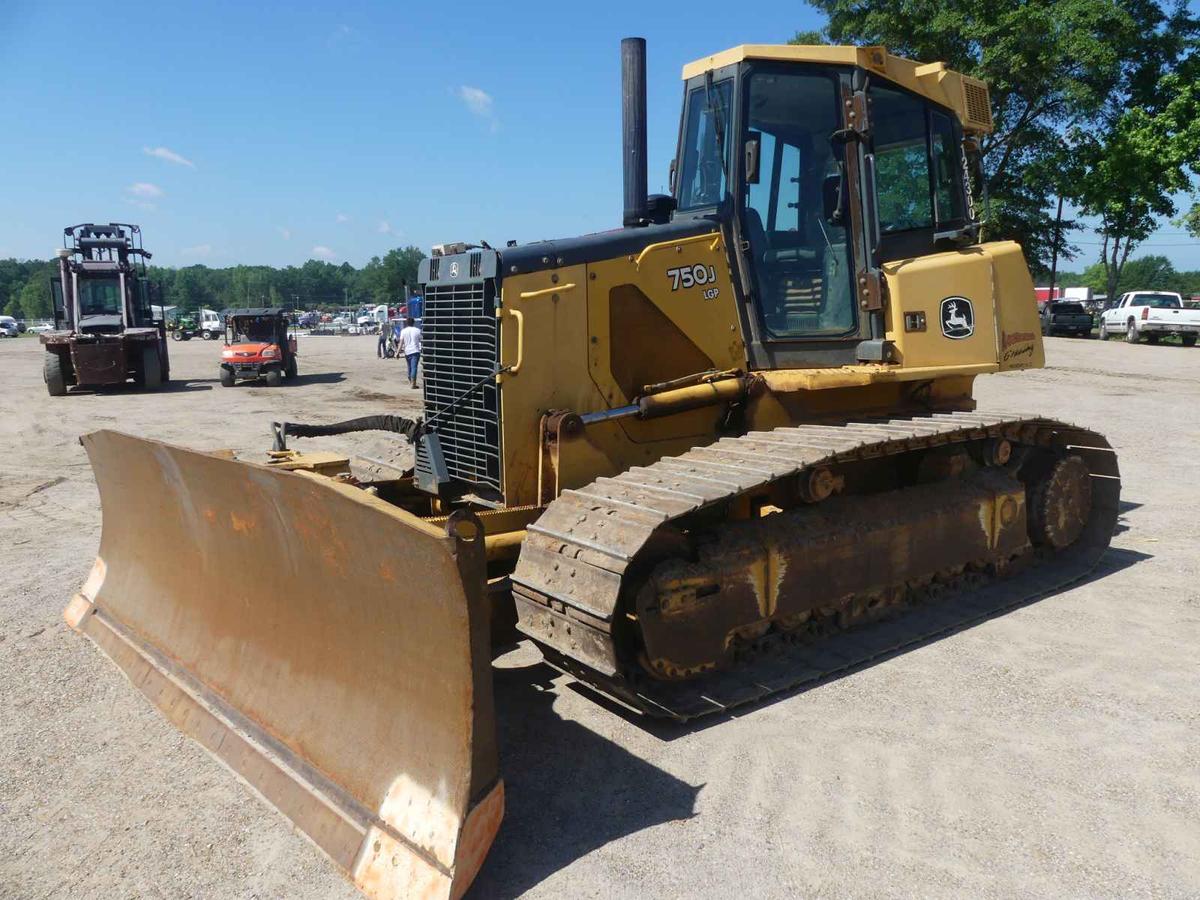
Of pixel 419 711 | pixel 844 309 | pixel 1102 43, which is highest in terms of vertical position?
pixel 1102 43

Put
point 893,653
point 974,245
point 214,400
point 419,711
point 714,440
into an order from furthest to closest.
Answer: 1. point 214,400
2. point 974,245
3. point 714,440
4. point 893,653
5. point 419,711

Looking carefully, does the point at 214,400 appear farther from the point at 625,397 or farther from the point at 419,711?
the point at 419,711

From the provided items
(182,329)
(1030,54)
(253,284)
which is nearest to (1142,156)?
(1030,54)

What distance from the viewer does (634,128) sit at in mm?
5660

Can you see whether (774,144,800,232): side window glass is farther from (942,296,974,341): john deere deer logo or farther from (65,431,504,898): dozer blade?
(65,431,504,898): dozer blade

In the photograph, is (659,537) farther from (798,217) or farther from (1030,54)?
(1030,54)

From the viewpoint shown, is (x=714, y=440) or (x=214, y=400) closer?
(x=714, y=440)

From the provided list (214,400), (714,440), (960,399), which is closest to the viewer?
(714,440)

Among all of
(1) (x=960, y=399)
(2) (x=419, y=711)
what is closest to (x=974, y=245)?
(1) (x=960, y=399)

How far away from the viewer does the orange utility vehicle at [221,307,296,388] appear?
2277 cm

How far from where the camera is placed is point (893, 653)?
5.16 metres

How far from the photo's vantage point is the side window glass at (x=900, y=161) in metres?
5.87

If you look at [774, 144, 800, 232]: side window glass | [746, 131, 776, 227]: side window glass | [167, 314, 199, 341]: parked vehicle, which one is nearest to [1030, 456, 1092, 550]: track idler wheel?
[774, 144, 800, 232]: side window glass

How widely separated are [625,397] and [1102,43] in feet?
99.8
